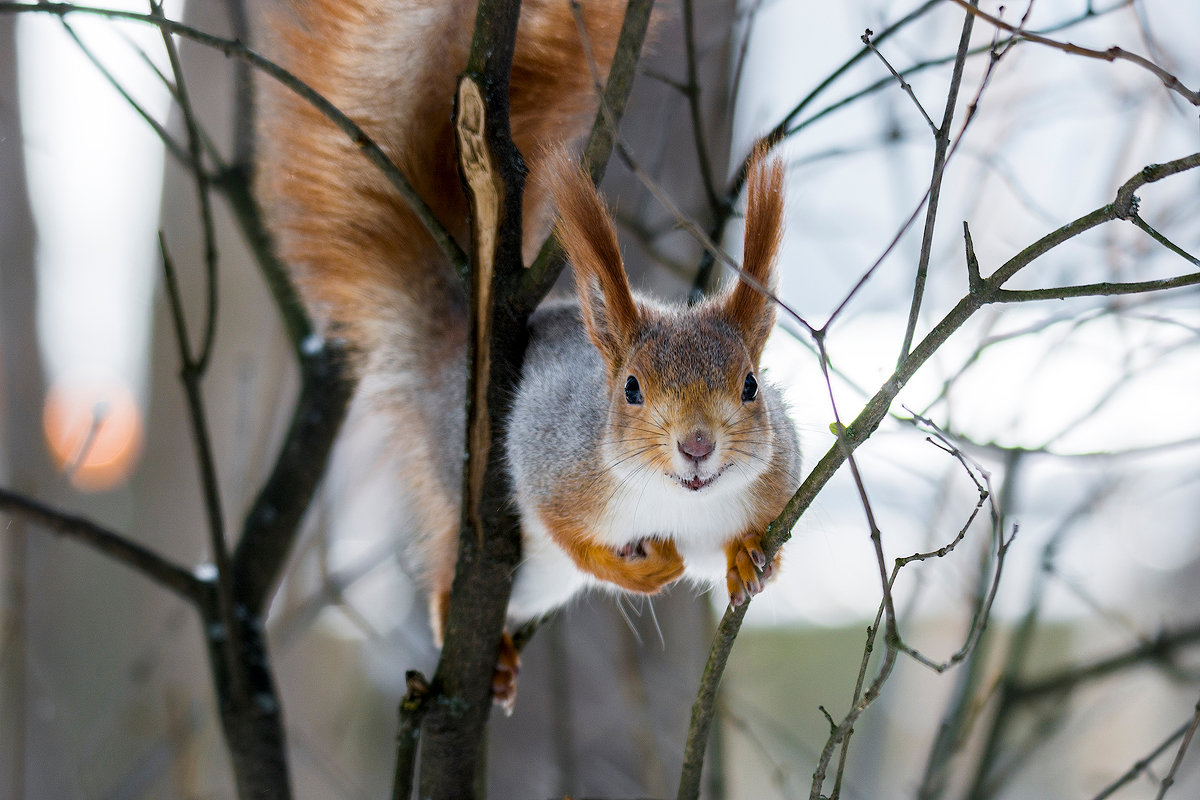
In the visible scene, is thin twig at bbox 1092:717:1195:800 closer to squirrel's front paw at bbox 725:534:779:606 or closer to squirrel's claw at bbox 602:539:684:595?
squirrel's front paw at bbox 725:534:779:606

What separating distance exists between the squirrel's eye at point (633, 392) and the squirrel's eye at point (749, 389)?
152 mm

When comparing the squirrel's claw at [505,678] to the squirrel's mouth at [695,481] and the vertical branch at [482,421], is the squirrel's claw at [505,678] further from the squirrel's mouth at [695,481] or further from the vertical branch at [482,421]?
the squirrel's mouth at [695,481]

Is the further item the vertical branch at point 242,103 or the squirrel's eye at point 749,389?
the vertical branch at point 242,103

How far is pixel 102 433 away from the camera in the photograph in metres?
2.70

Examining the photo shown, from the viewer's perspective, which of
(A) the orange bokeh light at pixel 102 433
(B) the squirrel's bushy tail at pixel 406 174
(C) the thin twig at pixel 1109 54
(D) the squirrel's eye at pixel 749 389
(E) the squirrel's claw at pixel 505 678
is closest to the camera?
(C) the thin twig at pixel 1109 54

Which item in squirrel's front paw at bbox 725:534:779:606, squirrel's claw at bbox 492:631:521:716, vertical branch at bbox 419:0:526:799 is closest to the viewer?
vertical branch at bbox 419:0:526:799

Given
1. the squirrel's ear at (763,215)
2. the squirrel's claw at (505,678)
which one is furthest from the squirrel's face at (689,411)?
the squirrel's claw at (505,678)

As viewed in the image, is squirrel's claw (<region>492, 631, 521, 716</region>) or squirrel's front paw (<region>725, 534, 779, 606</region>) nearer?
squirrel's front paw (<region>725, 534, 779, 606</region>)

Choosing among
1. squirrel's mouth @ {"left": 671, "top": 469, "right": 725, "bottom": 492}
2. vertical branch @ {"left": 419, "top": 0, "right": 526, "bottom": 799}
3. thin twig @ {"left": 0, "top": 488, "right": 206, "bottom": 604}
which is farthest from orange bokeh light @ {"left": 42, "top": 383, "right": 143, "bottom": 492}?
squirrel's mouth @ {"left": 671, "top": 469, "right": 725, "bottom": 492}

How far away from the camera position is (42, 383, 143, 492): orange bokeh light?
289 cm

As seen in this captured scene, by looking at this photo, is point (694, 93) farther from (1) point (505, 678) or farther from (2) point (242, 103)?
(1) point (505, 678)

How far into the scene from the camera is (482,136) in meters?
1.20

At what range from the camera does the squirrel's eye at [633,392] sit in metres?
1.46

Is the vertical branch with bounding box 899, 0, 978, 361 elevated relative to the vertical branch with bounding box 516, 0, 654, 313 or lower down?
lower down
